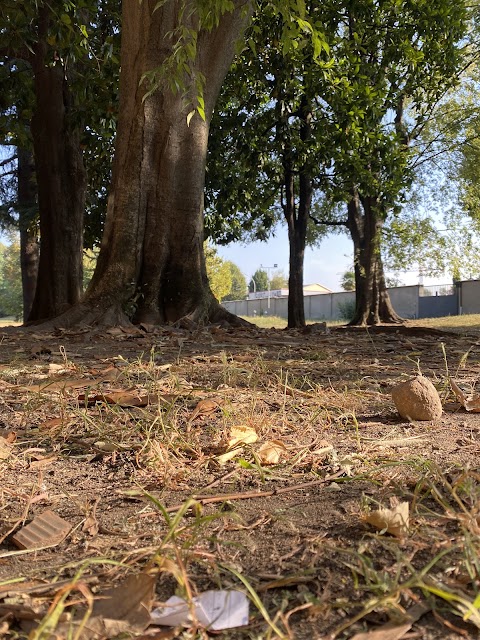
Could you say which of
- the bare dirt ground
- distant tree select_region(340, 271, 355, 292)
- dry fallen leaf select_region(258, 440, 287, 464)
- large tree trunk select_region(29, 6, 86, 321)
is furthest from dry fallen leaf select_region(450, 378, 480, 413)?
distant tree select_region(340, 271, 355, 292)

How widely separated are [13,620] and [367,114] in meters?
11.2

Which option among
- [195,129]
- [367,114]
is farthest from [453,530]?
[367,114]

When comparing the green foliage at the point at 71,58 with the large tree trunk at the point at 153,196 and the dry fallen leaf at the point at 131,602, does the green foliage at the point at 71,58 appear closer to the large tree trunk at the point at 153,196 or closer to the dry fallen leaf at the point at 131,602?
the large tree trunk at the point at 153,196

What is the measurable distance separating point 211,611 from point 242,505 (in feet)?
1.77

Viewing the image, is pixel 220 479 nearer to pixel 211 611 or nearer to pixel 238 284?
pixel 211 611

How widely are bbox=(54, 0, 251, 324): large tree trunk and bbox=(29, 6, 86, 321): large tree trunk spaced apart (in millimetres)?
2912

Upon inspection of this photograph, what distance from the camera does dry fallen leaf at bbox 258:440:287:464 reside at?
6.24 ft

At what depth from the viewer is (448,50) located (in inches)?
456

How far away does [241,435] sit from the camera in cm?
204

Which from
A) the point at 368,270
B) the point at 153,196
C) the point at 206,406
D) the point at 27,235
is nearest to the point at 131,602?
the point at 206,406

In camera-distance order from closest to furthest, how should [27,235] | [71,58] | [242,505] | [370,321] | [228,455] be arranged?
1. [242,505]
2. [228,455]
3. [71,58]
4. [27,235]
5. [370,321]

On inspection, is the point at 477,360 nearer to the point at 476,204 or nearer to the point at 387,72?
the point at 387,72

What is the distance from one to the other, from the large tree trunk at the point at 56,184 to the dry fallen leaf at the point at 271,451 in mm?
7998

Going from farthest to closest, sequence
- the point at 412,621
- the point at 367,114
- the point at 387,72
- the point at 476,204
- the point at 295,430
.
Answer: the point at 476,204
the point at 387,72
the point at 367,114
the point at 295,430
the point at 412,621
